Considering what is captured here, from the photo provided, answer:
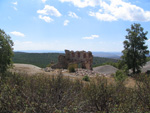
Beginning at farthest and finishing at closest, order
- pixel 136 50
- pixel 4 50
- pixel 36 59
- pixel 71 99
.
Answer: pixel 36 59, pixel 136 50, pixel 4 50, pixel 71 99

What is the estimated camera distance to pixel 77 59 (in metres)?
29.5

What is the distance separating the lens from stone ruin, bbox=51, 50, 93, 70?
2780cm

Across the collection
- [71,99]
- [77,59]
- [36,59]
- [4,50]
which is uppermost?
[4,50]

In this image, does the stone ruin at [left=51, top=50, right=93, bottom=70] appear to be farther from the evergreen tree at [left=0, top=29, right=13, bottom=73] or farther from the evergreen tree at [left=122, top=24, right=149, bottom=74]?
the evergreen tree at [left=0, top=29, right=13, bottom=73]

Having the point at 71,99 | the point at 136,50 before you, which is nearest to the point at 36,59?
the point at 136,50

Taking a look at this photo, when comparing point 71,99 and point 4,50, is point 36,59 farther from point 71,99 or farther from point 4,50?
point 71,99

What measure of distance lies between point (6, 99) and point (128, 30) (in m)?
27.5

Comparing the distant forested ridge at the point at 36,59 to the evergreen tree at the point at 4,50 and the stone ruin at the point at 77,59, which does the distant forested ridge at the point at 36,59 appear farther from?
the evergreen tree at the point at 4,50

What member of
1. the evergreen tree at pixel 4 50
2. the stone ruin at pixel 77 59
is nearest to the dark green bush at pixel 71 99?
the evergreen tree at pixel 4 50

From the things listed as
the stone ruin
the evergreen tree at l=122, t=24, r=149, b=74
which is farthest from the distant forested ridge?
the evergreen tree at l=122, t=24, r=149, b=74

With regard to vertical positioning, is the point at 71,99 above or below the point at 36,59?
above

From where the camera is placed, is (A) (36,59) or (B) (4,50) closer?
(B) (4,50)

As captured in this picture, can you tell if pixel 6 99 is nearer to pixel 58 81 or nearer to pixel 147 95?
pixel 58 81

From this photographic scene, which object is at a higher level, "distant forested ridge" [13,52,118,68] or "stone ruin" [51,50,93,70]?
"stone ruin" [51,50,93,70]
